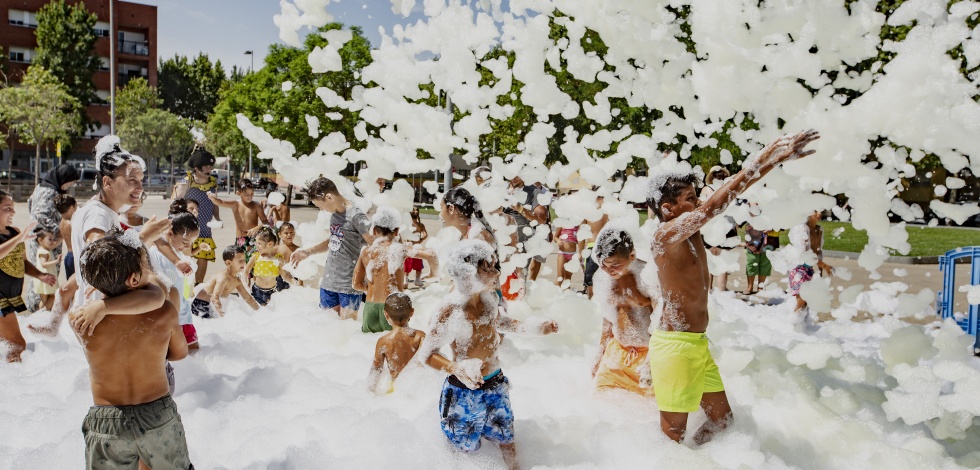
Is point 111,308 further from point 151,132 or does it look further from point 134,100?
point 134,100

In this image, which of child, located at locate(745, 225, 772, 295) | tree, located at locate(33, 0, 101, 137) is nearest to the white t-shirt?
child, located at locate(745, 225, 772, 295)

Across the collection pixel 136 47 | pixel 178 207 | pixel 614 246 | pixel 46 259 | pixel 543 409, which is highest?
pixel 136 47

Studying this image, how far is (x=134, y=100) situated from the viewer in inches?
1679

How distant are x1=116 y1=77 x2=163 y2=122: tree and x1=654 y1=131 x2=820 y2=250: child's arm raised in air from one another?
45831 mm

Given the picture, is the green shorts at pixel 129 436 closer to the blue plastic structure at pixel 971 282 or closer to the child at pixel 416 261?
the blue plastic structure at pixel 971 282

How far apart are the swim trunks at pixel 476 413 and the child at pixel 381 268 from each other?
73.6 inches

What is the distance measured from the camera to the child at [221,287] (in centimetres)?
603

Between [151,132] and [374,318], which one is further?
[151,132]

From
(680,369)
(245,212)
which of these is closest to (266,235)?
(245,212)

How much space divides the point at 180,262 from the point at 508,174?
12.6ft

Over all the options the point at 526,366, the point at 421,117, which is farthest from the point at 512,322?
the point at 421,117

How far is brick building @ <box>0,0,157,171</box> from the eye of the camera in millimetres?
43906

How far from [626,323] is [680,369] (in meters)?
0.69

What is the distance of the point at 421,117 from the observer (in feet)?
21.5
